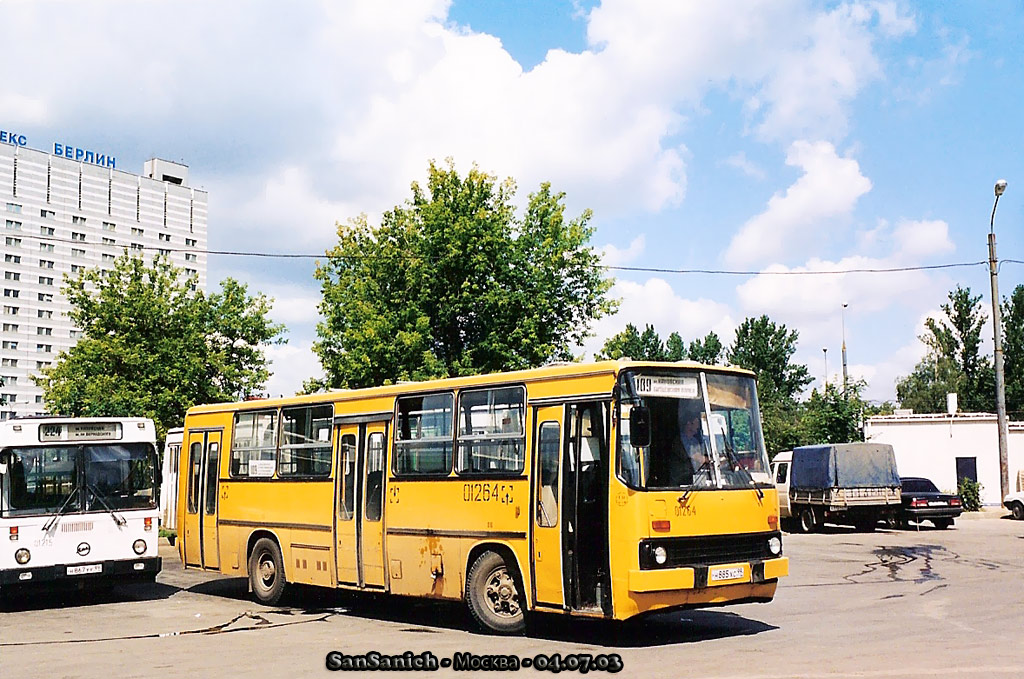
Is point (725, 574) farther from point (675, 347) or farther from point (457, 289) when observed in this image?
point (675, 347)

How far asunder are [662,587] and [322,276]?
3614cm

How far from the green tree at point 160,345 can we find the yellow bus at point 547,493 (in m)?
29.6

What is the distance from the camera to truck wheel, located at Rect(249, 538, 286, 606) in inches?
639

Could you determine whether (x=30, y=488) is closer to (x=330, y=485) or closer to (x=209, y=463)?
(x=209, y=463)

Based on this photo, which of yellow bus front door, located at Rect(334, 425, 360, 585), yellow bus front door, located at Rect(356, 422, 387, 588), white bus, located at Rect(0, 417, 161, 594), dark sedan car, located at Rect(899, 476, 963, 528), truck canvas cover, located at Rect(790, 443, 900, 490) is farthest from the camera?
dark sedan car, located at Rect(899, 476, 963, 528)

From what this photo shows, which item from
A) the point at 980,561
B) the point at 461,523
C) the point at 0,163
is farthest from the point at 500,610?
the point at 0,163

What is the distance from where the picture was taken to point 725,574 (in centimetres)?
1163

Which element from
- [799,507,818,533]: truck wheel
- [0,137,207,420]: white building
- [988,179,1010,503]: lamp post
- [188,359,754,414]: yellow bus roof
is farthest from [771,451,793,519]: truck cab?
[0,137,207,420]: white building

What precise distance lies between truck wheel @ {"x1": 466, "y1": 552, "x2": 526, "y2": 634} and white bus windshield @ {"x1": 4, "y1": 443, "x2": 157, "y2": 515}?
22.6ft

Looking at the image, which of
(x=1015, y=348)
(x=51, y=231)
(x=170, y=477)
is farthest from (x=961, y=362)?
(x=51, y=231)

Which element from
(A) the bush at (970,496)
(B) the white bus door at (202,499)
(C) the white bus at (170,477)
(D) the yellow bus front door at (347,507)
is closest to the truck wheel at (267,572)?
(B) the white bus door at (202,499)

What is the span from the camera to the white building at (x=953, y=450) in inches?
1933

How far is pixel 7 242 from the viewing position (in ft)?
479

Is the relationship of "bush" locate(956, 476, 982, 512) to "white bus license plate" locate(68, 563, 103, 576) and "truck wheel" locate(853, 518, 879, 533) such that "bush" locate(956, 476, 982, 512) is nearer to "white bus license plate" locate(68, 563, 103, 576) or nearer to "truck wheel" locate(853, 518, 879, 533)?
"truck wheel" locate(853, 518, 879, 533)
